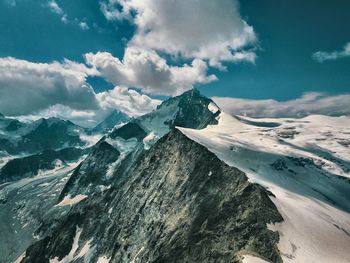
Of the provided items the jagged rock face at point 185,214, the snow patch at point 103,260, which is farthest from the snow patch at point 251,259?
the snow patch at point 103,260

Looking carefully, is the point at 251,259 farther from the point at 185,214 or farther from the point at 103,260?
the point at 103,260

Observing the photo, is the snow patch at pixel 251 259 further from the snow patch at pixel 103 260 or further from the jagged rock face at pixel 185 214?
the snow patch at pixel 103 260

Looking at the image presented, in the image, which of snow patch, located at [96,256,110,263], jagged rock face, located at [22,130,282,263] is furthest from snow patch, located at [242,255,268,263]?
snow patch, located at [96,256,110,263]

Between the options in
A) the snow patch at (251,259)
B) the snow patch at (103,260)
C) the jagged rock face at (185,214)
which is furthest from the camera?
the snow patch at (103,260)

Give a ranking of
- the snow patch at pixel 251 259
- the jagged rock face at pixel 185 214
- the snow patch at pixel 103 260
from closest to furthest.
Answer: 1. the snow patch at pixel 251 259
2. the jagged rock face at pixel 185 214
3. the snow patch at pixel 103 260

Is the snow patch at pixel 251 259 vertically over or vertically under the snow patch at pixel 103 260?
over

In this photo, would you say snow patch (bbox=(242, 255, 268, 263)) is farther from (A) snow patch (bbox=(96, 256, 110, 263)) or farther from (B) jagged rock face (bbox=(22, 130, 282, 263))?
(A) snow patch (bbox=(96, 256, 110, 263))

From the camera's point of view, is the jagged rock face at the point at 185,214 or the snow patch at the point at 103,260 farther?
the snow patch at the point at 103,260

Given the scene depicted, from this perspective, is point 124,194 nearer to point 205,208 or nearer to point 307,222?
point 205,208

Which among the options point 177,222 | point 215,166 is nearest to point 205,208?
point 177,222
